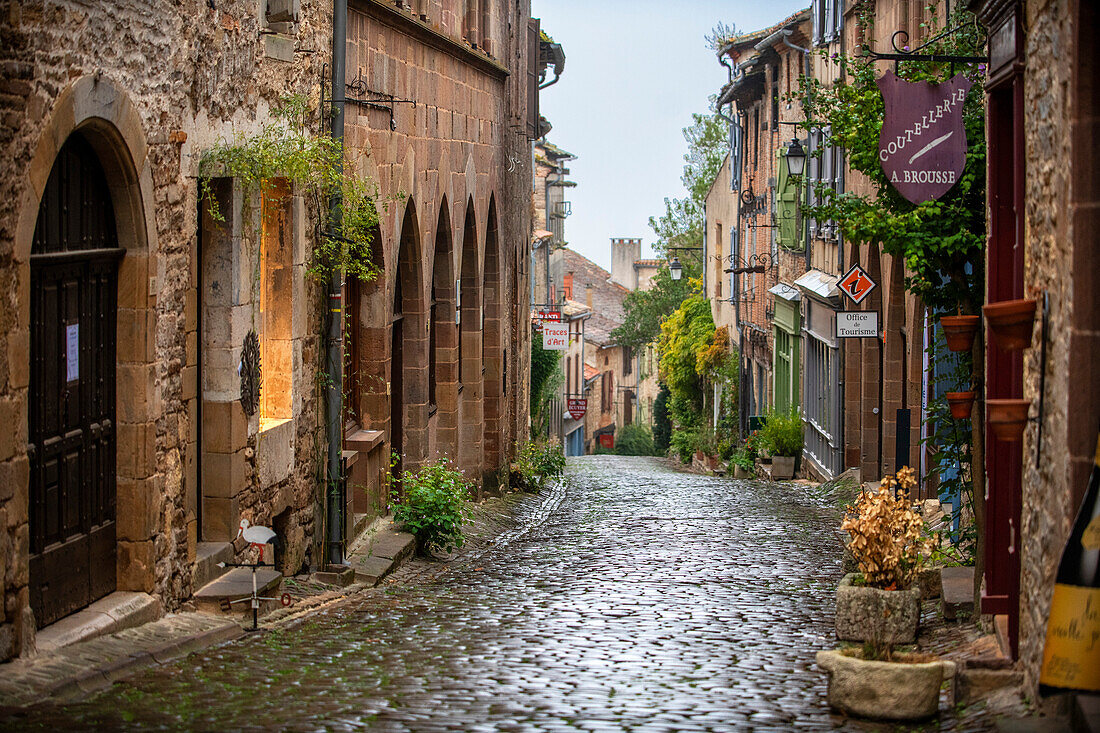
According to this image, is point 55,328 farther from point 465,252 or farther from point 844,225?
point 465,252

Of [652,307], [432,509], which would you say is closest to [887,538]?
[432,509]

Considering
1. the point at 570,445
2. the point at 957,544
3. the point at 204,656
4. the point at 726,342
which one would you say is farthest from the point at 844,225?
the point at 570,445

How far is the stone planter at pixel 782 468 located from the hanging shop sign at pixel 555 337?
6.56m

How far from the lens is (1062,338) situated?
5457mm

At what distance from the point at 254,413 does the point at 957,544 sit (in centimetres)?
486

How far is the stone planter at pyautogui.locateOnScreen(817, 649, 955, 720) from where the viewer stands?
19.8 ft

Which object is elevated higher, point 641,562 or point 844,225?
point 844,225

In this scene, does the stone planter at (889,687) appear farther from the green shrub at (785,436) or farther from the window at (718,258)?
the window at (718,258)

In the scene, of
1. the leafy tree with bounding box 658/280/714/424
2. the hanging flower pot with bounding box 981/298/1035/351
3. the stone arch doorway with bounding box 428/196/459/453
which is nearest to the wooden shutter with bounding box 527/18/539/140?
the stone arch doorway with bounding box 428/196/459/453

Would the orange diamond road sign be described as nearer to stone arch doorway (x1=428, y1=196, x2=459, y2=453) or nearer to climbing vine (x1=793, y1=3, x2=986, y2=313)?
stone arch doorway (x1=428, y1=196, x2=459, y2=453)

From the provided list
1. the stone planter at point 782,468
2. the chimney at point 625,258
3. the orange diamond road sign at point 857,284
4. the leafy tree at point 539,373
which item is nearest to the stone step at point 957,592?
the orange diamond road sign at point 857,284

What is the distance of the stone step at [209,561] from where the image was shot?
8594 millimetres

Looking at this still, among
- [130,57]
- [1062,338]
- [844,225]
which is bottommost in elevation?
[1062,338]

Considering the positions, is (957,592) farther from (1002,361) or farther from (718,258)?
(718,258)
